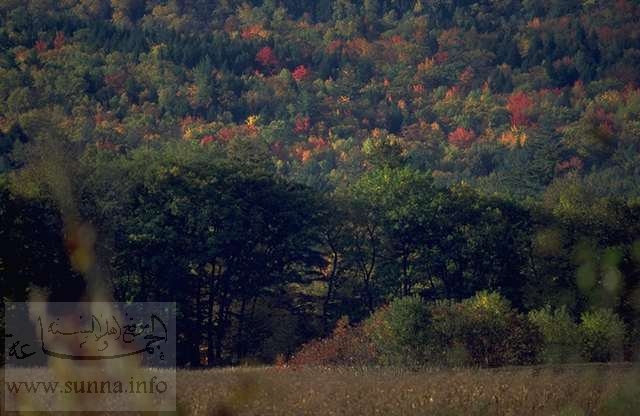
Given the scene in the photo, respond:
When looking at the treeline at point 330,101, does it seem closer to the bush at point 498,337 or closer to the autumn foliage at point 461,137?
the autumn foliage at point 461,137

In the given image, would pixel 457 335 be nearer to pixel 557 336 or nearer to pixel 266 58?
pixel 557 336

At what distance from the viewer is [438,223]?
58688 mm

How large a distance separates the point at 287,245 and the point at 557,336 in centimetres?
1773

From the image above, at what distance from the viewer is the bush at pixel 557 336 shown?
135ft

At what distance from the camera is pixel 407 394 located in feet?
73.9

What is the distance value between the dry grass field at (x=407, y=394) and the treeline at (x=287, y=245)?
22.4 meters

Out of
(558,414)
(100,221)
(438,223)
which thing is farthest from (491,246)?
(558,414)

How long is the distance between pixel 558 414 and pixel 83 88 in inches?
5248

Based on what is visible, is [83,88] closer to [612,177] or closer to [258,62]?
[258,62]

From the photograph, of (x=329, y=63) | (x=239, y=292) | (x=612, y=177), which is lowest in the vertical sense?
(x=329, y=63)

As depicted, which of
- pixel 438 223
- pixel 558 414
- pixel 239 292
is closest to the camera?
pixel 558 414

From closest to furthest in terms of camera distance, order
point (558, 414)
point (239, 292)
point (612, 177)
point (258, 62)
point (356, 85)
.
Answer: point (558, 414), point (239, 292), point (612, 177), point (356, 85), point (258, 62)

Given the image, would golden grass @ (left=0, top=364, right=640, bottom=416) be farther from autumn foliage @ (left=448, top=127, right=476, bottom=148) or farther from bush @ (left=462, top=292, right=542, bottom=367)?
autumn foliage @ (left=448, top=127, right=476, bottom=148)

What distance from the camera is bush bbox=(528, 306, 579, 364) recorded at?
135 ft
